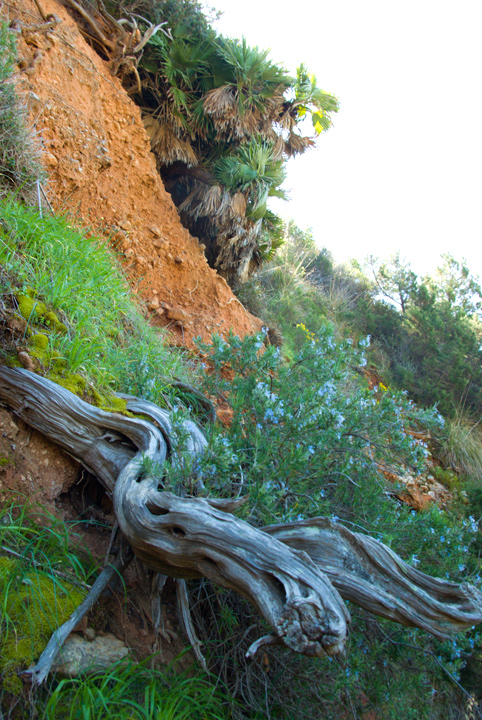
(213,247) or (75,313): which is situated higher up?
(213,247)

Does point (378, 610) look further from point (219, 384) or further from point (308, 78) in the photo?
point (308, 78)

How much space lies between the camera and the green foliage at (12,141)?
3572 mm

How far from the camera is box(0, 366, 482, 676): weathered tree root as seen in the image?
1421 mm

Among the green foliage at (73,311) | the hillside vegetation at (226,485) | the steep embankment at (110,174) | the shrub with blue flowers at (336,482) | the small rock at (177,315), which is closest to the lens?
the hillside vegetation at (226,485)

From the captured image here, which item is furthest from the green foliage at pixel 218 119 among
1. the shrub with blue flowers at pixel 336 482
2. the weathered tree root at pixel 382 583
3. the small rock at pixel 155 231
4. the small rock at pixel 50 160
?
the weathered tree root at pixel 382 583

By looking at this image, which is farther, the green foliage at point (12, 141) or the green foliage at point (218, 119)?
the green foliage at point (218, 119)

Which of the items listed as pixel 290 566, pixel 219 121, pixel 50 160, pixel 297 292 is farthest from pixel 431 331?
pixel 290 566

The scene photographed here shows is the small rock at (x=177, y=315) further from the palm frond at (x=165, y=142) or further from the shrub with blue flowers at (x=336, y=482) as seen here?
the palm frond at (x=165, y=142)

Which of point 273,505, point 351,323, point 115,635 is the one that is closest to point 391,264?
point 351,323

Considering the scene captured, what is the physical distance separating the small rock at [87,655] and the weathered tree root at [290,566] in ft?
1.20

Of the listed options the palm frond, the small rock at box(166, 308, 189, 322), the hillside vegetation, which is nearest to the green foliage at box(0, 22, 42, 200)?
the hillside vegetation

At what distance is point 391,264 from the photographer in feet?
37.4

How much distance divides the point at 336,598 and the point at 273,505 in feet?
2.71

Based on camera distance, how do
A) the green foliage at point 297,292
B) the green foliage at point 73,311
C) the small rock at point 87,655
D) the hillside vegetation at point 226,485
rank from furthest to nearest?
1. the green foliage at point 297,292
2. the green foliage at point 73,311
3. the hillside vegetation at point 226,485
4. the small rock at point 87,655
